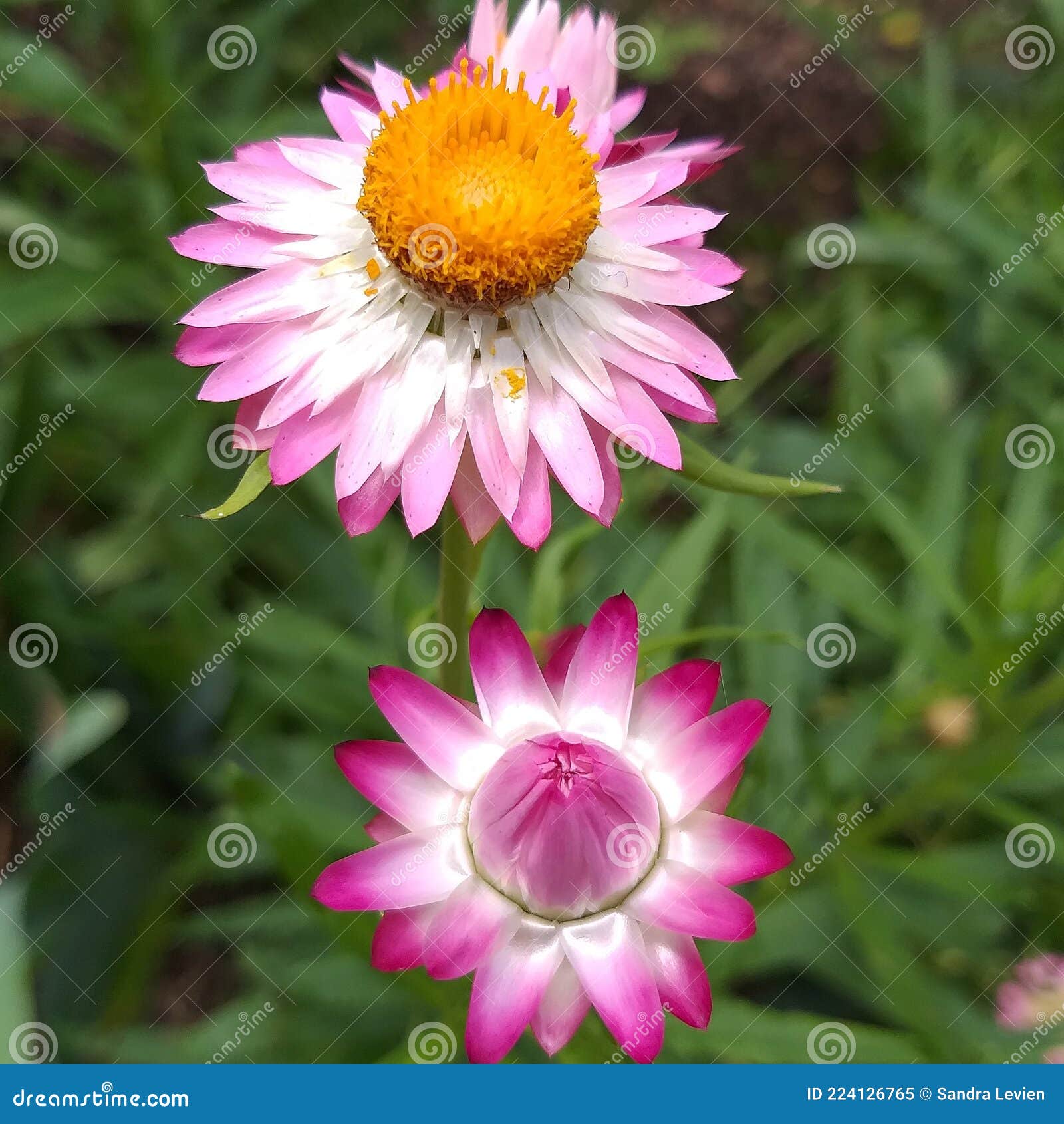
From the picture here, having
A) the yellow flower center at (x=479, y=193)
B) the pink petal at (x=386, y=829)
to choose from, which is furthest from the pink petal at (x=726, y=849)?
the yellow flower center at (x=479, y=193)

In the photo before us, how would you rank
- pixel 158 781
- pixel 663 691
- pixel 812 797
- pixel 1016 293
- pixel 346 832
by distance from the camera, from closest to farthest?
pixel 663 691
pixel 346 832
pixel 812 797
pixel 158 781
pixel 1016 293

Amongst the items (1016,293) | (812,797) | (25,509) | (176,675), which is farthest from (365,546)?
(1016,293)

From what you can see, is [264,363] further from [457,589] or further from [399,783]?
[399,783]

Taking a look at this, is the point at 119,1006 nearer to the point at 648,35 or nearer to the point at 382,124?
the point at 382,124

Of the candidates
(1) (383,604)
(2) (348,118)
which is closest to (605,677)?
(2) (348,118)

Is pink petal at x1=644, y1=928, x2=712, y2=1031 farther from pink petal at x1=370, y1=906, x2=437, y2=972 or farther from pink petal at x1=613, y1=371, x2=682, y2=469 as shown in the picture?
pink petal at x1=613, y1=371, x2=682, y2=469

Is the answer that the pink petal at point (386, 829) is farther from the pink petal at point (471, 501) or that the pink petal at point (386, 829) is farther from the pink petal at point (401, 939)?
the pink petal at point (471, 501)
